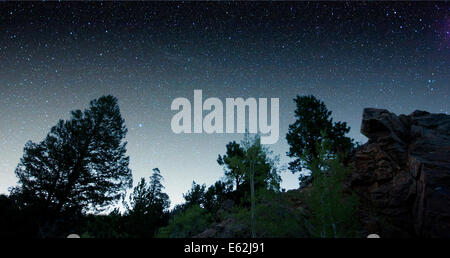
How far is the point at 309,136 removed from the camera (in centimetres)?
2253

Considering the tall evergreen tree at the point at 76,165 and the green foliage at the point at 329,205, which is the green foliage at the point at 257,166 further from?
the tall evergreen tree at the point at 76,165

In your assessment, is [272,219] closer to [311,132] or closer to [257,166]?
[257,166]

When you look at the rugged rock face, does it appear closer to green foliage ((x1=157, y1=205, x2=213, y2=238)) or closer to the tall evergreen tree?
green foliage ((x1=157, y1=205, x2=213, y2=238))

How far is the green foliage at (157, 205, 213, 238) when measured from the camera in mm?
22281

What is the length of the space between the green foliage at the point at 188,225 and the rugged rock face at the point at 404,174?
15708 millimetres

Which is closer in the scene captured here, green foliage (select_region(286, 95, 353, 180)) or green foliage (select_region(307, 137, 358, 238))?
green foliage (select_region(307, 137, 358, 238))

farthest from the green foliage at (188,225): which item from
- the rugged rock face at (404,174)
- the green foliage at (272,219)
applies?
the rugged rock face at (404,174)

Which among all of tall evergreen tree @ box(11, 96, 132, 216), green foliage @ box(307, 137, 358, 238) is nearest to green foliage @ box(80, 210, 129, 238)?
tall evergreen tree @ box(11, 96, 132, 216)

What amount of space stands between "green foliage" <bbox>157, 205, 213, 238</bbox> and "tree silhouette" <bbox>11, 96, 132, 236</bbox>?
730cm

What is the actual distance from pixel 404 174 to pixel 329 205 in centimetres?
630

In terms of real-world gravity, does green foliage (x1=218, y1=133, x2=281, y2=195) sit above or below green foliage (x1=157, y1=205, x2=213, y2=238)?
above

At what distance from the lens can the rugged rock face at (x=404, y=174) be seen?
1161 cm
